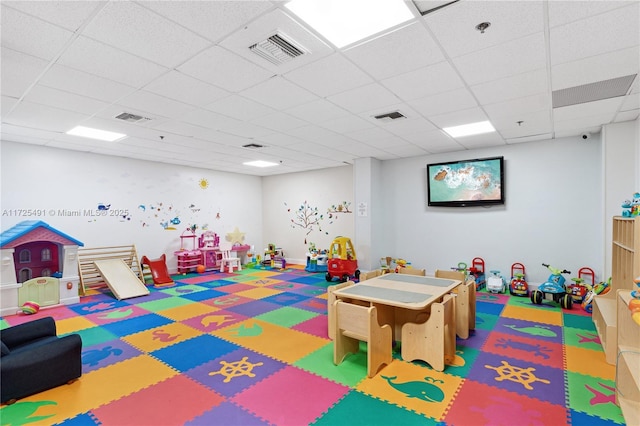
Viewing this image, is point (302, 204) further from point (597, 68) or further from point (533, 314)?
point (597, 68)

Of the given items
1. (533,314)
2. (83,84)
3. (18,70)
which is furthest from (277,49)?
(533,314)

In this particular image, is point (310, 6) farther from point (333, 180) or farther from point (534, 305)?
point (333, 180)

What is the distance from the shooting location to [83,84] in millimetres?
3369

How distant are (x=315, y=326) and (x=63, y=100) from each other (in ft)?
13.7

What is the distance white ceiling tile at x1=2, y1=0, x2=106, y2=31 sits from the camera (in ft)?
6.88

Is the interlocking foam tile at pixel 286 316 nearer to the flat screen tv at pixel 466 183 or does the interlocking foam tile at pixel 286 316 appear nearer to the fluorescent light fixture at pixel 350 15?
the fluorescent light fixture at pixel 350 15

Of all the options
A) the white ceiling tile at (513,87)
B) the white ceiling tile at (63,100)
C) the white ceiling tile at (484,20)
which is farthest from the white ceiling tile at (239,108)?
the white ceiling tile at (513,87)

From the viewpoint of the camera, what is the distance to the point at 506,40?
2.56 m

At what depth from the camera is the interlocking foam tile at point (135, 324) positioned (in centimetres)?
421

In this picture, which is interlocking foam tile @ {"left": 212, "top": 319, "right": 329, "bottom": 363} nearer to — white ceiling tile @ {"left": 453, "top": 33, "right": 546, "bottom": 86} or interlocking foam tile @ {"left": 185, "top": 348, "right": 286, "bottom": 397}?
interlocking foam tile @ {"left": 185, "top": 348, "right": 286, "bottom": 397}

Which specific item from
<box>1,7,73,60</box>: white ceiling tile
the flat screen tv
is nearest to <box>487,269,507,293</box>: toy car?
the flat screen tv

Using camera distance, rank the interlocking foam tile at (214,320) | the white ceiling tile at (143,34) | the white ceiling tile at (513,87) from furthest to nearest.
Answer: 1. the interlocking foam tile at (214,320)
2. the white ceiling tile at (513,87)
3. the white ceiling tile at (143,34)

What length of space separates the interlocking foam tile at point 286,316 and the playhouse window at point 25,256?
15.2 feet

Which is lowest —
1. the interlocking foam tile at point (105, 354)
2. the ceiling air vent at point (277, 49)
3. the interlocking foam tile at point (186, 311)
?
the interlocking foam tile at point (186, 311)
